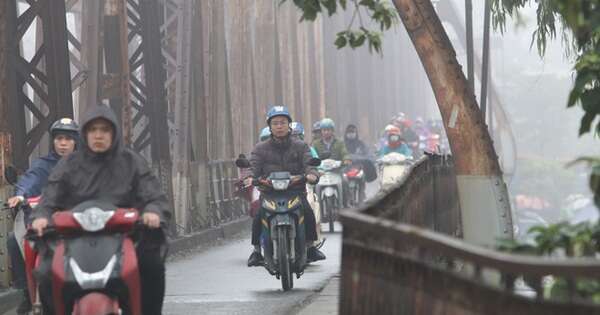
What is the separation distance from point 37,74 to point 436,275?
9865 millimetres

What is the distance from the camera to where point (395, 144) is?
2809 cm

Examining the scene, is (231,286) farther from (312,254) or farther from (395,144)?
(395,144)

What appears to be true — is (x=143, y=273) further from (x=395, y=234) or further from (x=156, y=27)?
(x=156, y=27)

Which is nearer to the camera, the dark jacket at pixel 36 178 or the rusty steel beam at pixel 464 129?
the dark jacket at pixel 36 178

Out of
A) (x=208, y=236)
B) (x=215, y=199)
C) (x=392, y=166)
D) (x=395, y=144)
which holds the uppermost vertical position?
(x=395, y=144)

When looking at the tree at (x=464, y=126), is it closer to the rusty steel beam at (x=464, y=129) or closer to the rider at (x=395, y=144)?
the rusty steel beam at (x=464, y=129)

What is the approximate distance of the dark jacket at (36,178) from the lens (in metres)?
10.8

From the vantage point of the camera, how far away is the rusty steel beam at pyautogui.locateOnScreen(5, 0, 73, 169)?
47.6 feet

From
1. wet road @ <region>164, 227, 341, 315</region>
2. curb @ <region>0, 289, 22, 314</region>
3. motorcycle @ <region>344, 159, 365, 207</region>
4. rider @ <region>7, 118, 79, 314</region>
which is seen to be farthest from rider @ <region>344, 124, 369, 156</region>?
rider @ <region>7, 118, 79, 314</region>

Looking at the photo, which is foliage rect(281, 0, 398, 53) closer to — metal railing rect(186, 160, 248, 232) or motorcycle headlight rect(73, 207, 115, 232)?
motorcycle headlight rect(73, 207, 115, 232)

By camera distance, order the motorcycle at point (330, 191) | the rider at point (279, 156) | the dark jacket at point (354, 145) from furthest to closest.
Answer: the dark jacket at point (354, 145) → the motorcycle at point (330, 191) → the rider at point (279, 156)

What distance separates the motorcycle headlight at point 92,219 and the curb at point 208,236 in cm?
1145

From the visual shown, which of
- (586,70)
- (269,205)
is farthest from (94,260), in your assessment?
(269,205)

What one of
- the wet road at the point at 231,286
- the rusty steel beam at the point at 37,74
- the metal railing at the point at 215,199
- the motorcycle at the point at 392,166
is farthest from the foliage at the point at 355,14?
the motorcycle at the point at 392,166
